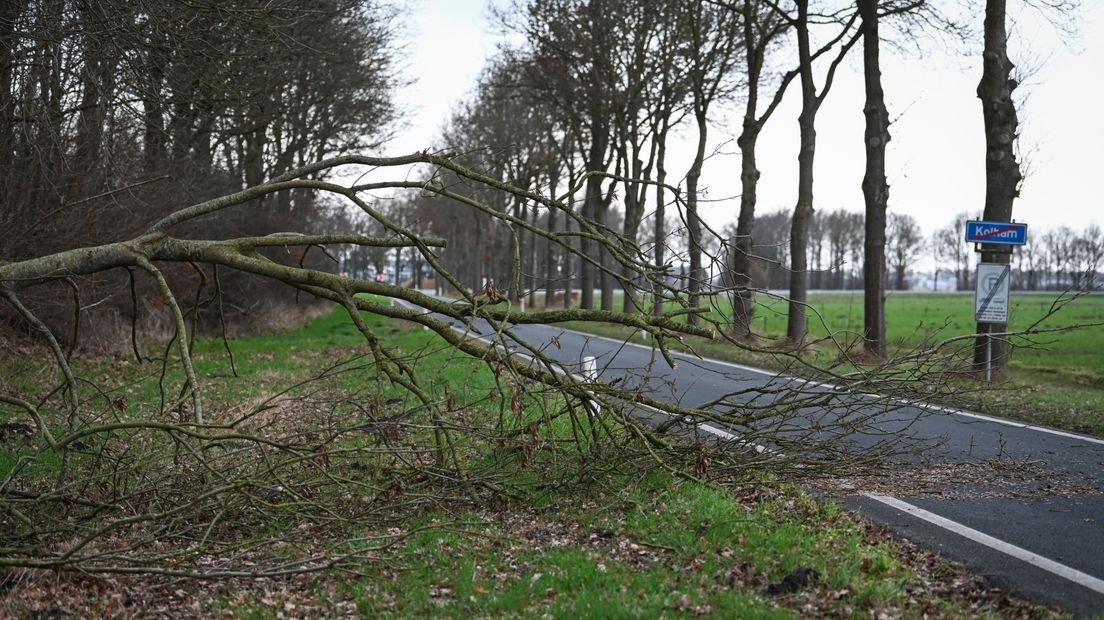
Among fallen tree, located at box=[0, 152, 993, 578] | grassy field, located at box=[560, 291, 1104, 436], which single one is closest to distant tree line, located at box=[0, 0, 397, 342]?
fallen tree, located at box=[0, 152, 993, 578]

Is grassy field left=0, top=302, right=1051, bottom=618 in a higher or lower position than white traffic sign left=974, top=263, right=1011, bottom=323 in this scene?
lower

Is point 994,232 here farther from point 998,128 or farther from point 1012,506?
point 1012,506

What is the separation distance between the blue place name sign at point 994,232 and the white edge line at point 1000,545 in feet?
33.6

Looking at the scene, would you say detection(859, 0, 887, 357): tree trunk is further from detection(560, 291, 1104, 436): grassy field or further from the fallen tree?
the fallen tree

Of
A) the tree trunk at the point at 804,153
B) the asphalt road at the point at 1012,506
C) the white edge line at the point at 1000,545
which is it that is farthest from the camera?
the tree trunk at the point at 804,153

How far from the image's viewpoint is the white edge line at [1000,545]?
5.09 metres

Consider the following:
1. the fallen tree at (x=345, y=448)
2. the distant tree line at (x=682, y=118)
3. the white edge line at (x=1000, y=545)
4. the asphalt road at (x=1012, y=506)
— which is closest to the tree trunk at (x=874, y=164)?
the distant tree line at (x=682, y=118)

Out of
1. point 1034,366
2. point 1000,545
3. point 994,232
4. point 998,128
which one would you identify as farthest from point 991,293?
point 1000,545

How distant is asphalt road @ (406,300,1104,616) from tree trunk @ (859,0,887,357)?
933 cm

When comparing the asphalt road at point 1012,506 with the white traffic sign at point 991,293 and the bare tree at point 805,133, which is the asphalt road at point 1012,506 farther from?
the bare tree at point 805,133

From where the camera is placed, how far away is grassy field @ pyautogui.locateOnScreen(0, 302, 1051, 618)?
4895mm

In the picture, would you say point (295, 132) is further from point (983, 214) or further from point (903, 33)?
point (983, 214)

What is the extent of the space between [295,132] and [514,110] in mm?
12903

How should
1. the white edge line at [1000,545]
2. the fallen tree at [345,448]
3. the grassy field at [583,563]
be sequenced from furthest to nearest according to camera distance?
the fallen tree at [345,448], the white edge line at [1000,545], the grassy field at [583,563]
